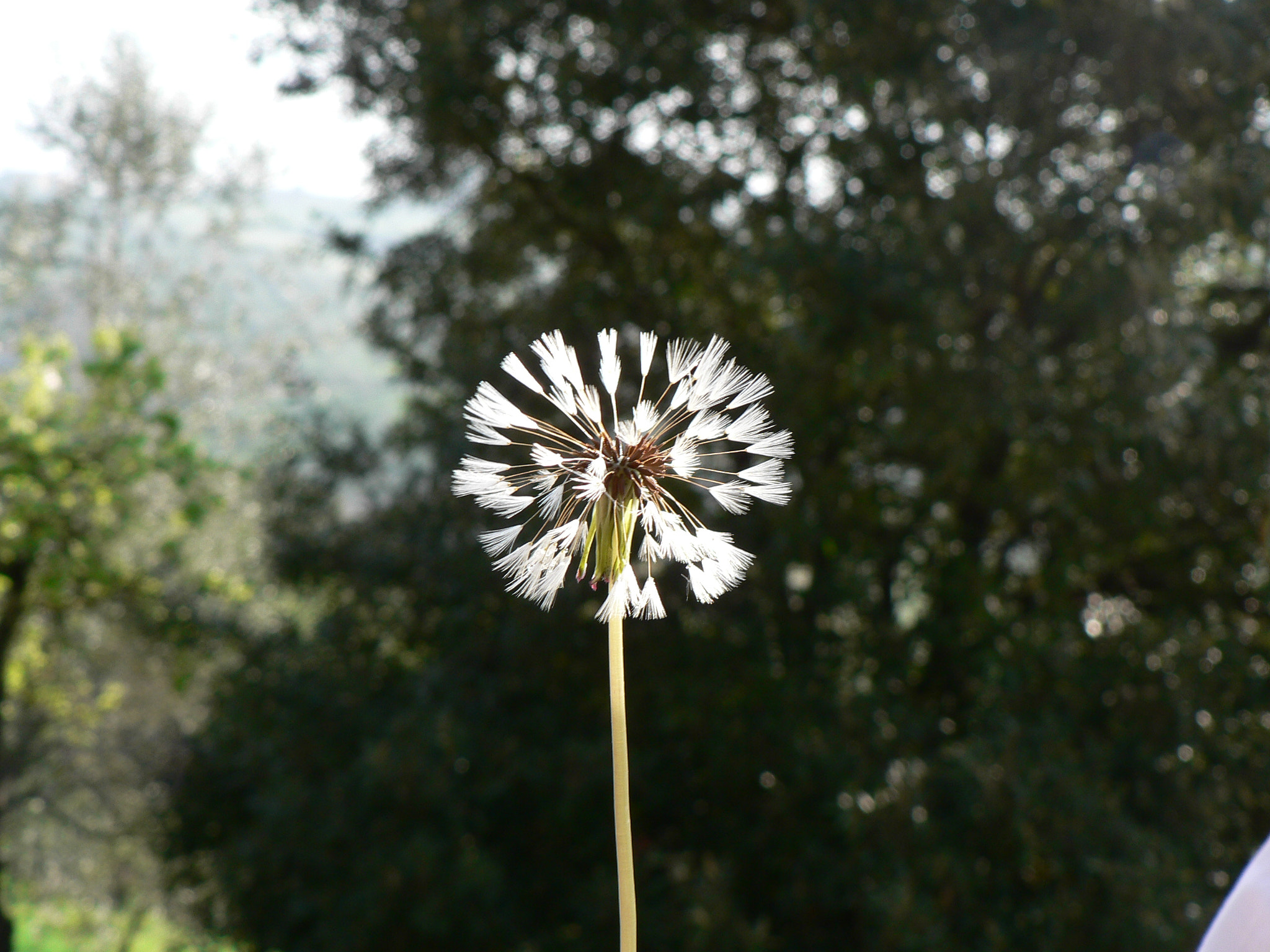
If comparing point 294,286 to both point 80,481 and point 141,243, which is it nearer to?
point 141,243

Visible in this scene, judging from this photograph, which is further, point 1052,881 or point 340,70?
point 340,70

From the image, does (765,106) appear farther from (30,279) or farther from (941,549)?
(30,279)

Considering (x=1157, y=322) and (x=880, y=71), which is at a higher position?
(x=880, y=71)

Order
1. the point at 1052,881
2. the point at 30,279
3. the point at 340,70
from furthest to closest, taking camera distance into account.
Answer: the point at 30,279 < the point at 340,70 < the point at 1052,881

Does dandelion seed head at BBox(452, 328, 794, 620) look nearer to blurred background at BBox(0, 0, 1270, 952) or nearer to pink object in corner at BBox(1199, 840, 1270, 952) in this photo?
pink object in corner at BBox(1199, 840, 1270, 952)

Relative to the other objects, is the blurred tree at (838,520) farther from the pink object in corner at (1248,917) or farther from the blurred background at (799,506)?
the pink object in corner at (1248,917)

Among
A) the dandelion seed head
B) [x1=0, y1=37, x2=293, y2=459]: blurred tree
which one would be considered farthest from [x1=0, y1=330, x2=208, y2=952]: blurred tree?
[x1=0, y1=37, x2=293, y2=459]: blurred tree

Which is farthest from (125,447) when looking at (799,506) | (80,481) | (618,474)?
(618,474)

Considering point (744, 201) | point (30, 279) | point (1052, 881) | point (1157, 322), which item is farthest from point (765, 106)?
point (30, 279)
